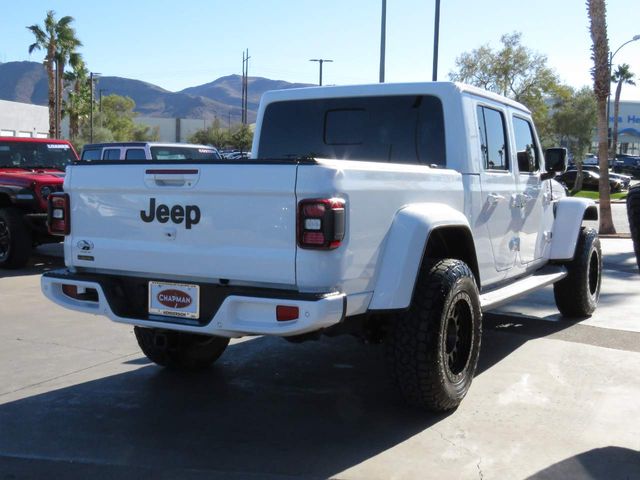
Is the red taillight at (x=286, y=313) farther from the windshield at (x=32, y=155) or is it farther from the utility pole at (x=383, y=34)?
the utility pole at (x=383, y=34)

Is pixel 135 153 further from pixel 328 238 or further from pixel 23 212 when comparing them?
pixel 328 238

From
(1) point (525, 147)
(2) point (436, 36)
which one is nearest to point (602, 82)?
(2) point (436, 36)

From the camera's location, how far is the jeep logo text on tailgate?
4.15 m

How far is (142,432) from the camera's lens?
4332 millimetres

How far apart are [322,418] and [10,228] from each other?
740cm

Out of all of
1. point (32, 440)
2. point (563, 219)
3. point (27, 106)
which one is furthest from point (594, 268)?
point (27, 106)

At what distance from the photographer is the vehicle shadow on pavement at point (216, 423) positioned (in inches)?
152

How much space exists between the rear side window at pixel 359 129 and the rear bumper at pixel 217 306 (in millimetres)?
1919

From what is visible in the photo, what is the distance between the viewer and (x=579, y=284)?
730cm

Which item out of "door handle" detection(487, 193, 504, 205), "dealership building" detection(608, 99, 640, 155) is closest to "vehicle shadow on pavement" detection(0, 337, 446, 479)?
"door handle" detection(487, 193, 504, 205)

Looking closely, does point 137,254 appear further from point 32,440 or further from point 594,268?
point 594,268

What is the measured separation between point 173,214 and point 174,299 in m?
0.47

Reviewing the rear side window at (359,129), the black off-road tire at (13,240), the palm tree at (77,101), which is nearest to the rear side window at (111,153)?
the black off-road tire at (13,240)

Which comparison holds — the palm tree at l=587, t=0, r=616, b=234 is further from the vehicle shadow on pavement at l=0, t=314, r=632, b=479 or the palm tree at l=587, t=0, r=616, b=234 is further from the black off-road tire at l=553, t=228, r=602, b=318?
the vehicle shadow on pavement at l=0, t=314, r=632, b=479
